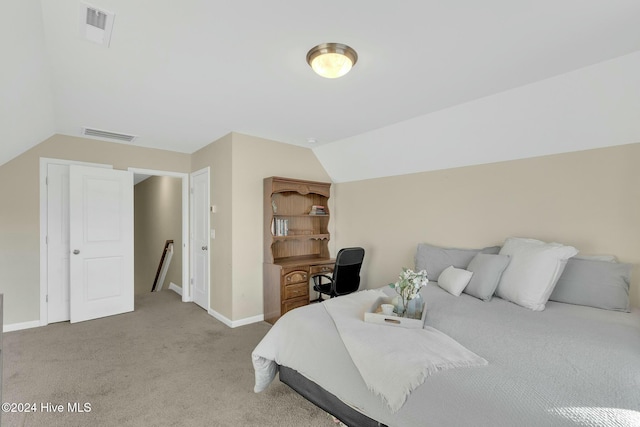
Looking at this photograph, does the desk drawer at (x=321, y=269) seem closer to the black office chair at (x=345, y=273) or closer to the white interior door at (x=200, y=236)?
the black office chair at (x=345, y=273)

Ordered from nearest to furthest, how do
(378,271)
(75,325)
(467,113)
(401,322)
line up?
(401,322) < (467,113) < (75,325) < (378,271)

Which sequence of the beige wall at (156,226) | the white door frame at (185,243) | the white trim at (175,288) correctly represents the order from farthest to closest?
the beige wall at (156,226) → the white trim at (175,288) → the white door frame at (185,243)

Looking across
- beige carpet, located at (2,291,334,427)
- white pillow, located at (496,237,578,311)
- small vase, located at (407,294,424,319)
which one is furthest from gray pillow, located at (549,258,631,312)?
beige carpet, located at (2,291,334,427)

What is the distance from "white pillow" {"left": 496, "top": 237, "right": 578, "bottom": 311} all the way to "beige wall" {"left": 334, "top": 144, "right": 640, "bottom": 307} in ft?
1.37

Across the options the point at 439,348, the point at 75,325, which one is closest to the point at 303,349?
the point at 439,348

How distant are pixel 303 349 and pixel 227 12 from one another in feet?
6.63

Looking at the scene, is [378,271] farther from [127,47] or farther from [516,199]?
[127,47]

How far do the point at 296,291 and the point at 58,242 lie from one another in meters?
3.10

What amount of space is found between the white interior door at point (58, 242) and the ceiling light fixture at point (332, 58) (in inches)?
147

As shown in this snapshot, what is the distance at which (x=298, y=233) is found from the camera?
452 cm

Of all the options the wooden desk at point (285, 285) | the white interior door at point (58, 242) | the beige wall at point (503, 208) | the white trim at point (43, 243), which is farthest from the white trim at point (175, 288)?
the beige wall at point (503, 208)

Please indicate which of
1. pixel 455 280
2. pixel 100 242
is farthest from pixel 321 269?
pixel 100 242

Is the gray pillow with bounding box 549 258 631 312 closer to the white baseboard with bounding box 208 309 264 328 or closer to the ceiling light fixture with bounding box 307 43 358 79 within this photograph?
the ceiling light fixture with bounding box 307 43 358 79

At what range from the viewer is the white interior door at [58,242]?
3791 mm
